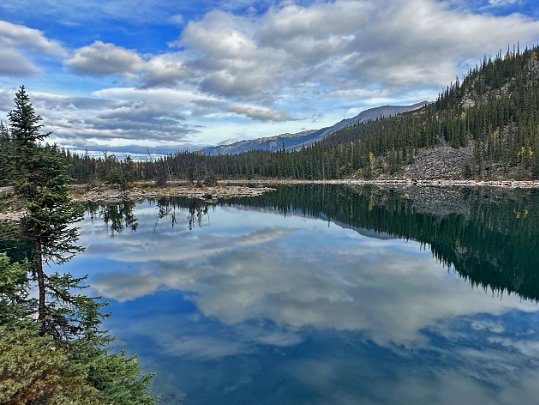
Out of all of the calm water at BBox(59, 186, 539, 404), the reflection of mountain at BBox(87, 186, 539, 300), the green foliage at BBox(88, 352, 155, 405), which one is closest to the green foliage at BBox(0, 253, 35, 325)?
the green foliage at BBox(88, 352, 155, 405)

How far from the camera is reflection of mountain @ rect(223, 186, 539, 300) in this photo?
134 ft

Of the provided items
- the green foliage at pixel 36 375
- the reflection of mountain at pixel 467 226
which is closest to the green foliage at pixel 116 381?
the green foliage at pixel 36 375

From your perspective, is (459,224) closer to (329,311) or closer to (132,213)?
(329,311)

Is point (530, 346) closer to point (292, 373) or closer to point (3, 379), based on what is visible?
point (292, 373)

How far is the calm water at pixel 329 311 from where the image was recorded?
20375 millimetres

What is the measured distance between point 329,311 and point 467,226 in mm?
48296

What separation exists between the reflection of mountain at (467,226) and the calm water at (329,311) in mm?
378

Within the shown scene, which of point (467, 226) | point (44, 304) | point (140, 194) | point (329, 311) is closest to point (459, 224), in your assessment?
point (467, 226)

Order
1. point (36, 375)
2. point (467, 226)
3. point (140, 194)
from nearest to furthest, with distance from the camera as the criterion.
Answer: point (36, 375)
point (467, 226)
point (140, 194)

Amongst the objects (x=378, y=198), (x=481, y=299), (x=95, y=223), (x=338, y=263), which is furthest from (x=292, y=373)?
(x=378, y=198)

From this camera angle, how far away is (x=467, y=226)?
67438 mm

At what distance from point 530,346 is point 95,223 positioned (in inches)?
3029

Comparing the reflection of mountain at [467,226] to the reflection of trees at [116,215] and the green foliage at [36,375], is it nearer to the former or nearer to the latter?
the reflection of trees at [116,215]

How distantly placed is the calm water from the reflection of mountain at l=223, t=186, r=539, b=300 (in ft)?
1.24
